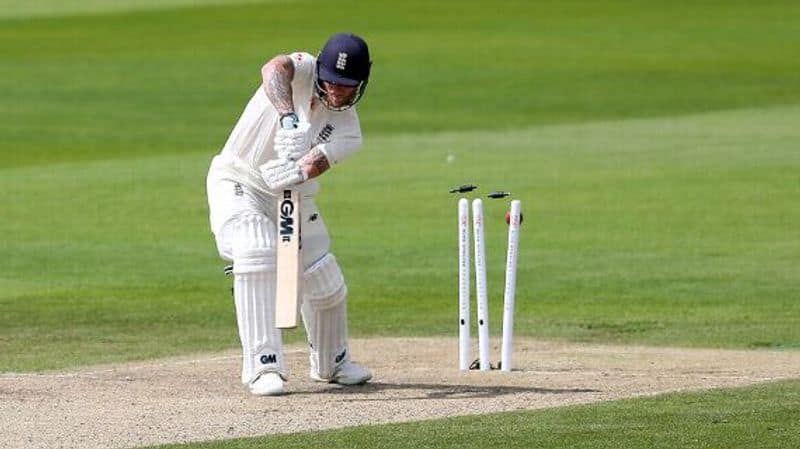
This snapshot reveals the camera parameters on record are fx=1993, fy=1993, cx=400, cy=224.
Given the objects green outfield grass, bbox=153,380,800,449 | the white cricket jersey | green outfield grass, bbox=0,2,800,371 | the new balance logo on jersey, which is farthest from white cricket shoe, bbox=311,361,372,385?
green outfield grass, bbox=0,2,800,371

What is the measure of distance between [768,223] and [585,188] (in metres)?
3.58

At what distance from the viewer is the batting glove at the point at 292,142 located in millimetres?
10492

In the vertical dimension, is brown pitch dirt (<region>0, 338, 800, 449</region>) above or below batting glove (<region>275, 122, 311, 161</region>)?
below

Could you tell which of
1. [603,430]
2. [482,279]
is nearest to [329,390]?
[482,279]

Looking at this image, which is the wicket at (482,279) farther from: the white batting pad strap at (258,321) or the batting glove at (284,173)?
the white batting pad strap at (258,321)

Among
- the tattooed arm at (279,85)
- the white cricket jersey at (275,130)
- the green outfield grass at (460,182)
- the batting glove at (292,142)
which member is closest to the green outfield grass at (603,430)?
the green outfield grass at (460,182)

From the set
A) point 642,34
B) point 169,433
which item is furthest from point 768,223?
point 642,34

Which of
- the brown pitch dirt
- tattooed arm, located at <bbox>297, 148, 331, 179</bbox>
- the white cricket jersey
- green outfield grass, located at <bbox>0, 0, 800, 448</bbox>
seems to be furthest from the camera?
green outfield grass, located at <bbox>0, 0, 800, 448</bbox>

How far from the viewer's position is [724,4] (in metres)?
52.0

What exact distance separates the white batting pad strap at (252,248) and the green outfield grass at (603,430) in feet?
4.90

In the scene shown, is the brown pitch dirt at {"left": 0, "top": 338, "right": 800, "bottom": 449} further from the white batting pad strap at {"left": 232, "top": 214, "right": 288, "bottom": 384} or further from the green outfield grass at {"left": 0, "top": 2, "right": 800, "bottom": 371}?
the green outfield grass at {"left": 0, "top": 2, "right": 800, "bottom": 371}

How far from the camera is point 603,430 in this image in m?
9.20

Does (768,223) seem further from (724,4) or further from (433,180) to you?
(724,4)

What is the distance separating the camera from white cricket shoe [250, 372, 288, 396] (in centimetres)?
1045
